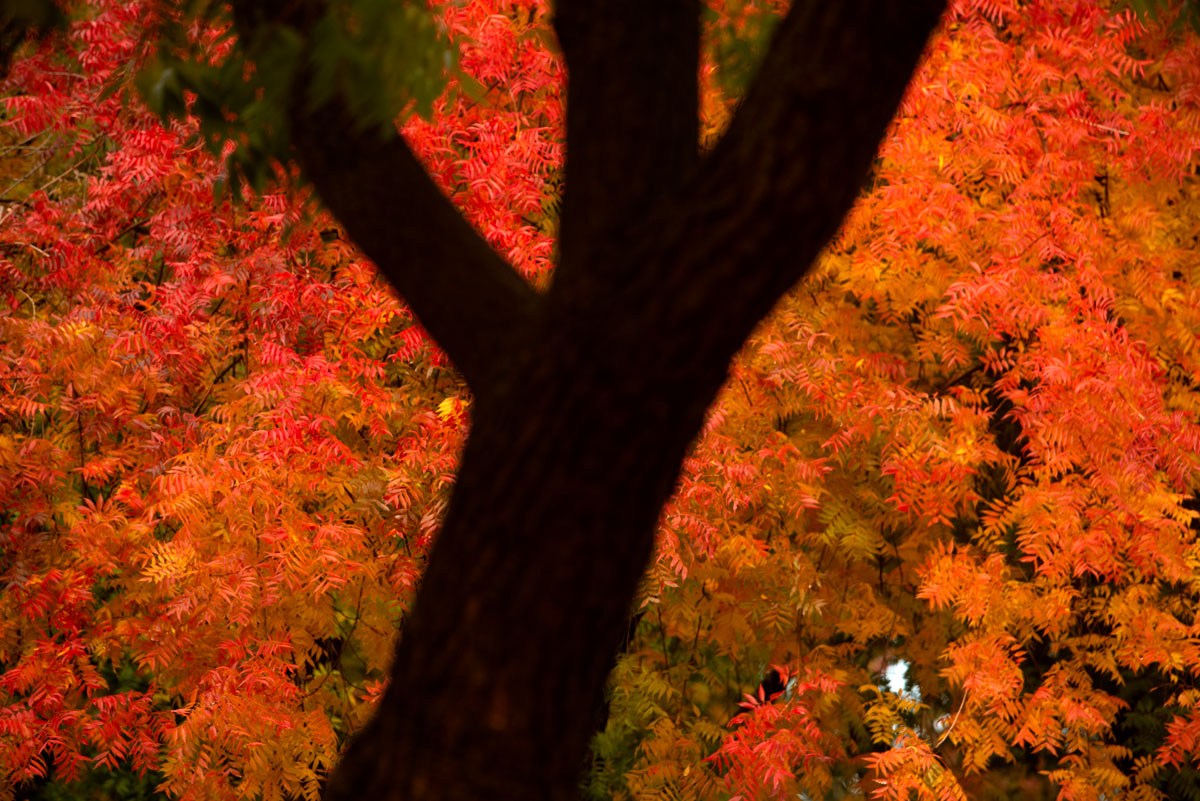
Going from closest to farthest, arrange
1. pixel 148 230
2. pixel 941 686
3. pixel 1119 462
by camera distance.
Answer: pixel 1119 462 < pixel 148 230 < pixel 941 686

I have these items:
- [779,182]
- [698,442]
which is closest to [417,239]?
[779,182]

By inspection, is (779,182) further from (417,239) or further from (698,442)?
(698,442)

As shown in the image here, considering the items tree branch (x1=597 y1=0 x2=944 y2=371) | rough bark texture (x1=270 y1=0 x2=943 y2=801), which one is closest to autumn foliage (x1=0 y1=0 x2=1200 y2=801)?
rough bark texture (x1=270 y1=0 x2=943 y2=801)

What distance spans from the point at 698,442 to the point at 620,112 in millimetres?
3925

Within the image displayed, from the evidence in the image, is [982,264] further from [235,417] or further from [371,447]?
[235,417]

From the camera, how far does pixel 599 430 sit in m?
2.50

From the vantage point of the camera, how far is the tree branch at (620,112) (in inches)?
110

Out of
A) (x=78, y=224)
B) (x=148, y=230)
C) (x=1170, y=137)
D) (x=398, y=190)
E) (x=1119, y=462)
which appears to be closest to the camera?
(x=398, y=190)

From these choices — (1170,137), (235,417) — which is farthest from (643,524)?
(1170,137)

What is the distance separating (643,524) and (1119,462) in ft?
16.4

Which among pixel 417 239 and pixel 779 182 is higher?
pixel 417 239

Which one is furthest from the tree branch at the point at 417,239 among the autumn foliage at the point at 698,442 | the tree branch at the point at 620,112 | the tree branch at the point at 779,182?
the autumn foliage at the point at 698,442

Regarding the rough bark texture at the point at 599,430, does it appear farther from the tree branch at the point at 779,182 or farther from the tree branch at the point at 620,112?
the tree branch at the point at 620,112

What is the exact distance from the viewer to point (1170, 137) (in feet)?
23.5
